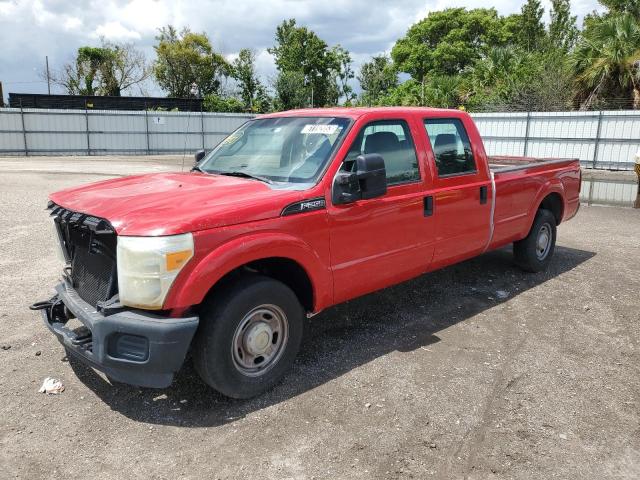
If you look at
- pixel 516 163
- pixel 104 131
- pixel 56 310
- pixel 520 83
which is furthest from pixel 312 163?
pixel 104 131

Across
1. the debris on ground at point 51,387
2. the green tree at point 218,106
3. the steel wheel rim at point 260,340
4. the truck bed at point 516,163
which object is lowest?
the debris on ground at point 51,387

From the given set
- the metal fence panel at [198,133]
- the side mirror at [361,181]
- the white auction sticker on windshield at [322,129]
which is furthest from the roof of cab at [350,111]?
the metal fence panel at [198,133]

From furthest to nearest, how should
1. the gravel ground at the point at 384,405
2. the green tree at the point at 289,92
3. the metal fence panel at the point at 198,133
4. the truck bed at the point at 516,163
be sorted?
1. the green tree at the point at 289,92
2. the metal fence panel at the point at 198,133
3. the truck bed at the point at 516,163
4. the gravel ground at the point at 384,405

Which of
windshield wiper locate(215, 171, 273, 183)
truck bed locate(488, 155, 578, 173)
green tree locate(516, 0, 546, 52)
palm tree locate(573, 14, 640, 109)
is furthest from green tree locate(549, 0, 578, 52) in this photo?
windshield wiper locate(215, 171, 273, 183)

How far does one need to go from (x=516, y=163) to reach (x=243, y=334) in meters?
4.75

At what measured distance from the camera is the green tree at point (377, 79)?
53125mm

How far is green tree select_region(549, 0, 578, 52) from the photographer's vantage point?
4909cm

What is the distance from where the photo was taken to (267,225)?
3500mm

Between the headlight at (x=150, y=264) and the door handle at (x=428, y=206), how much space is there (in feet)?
7.37

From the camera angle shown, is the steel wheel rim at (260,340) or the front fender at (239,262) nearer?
the front fender at (239,262)

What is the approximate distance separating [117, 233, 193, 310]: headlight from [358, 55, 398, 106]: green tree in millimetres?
50243

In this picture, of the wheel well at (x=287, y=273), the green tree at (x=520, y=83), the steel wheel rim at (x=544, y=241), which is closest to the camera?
the wheel well at (x=287, y=273)

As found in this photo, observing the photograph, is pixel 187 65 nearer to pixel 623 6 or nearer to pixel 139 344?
pixel 623 6

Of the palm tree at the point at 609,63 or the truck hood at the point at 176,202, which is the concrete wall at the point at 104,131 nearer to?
the palm tree at the point at 609,63
